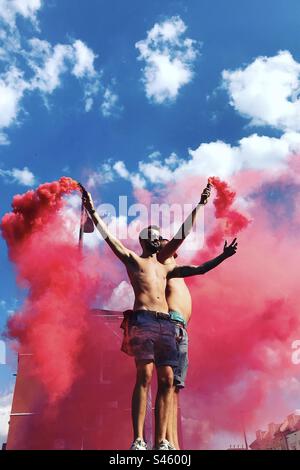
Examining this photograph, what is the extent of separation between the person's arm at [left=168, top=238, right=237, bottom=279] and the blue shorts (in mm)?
1043

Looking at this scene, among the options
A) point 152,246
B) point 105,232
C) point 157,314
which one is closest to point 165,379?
point 157,314

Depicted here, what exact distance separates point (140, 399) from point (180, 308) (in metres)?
1.81

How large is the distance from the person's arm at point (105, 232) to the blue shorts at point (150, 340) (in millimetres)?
800

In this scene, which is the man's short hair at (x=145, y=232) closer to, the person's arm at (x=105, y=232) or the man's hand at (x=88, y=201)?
the person's arm at (x=105, y=232)

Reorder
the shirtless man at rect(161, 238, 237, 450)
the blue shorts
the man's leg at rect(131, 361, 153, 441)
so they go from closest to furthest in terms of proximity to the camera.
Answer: the man's leg at rect(131, 361, 153, 441), the blue shorts, the shirtless man at rect(161, 238, 237, 450)

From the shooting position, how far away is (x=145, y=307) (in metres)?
4.56

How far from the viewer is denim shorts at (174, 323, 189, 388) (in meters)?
4.71

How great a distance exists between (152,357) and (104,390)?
25426 millimetres

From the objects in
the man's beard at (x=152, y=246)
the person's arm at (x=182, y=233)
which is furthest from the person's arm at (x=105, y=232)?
the person's arm at (x=182, y=233)

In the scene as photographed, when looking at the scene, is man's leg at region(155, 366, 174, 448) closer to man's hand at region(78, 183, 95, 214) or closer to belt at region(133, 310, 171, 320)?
belt at region(133, 310, 171, 320)

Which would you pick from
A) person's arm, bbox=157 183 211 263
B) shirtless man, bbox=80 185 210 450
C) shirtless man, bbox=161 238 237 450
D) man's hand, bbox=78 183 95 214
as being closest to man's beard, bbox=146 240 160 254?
shirtless man, bbox=80 185 210 450

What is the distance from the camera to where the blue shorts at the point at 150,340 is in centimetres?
427
